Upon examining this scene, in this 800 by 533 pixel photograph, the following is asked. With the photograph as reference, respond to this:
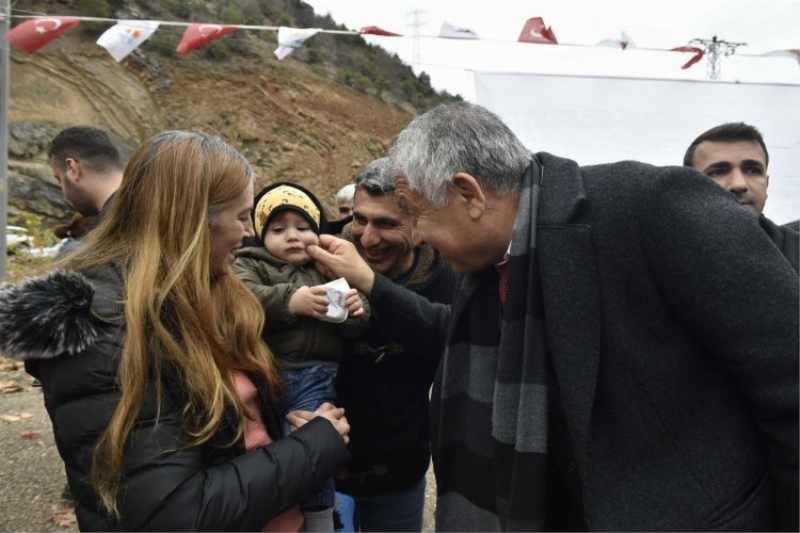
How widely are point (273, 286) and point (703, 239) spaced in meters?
1.41

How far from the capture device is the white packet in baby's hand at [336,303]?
1.86 meters

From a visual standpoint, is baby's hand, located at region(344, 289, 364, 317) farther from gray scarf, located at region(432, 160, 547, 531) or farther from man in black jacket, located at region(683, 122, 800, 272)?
man in black jacket, located at region(683, 122, 800, 272)

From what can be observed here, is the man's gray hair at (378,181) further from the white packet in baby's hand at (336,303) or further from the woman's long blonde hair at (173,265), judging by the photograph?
the woman's long blonde hair at (173,265)

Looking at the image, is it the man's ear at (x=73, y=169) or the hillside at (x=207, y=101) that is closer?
the man's ear at (x=73, y=169)

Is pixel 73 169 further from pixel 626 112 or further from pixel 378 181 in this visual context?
pixel 626 112

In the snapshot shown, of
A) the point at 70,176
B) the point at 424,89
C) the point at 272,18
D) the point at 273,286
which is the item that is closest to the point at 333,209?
the point at 272,18

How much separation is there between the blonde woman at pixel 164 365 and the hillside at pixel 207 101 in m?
13.1

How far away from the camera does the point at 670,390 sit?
1.21 metres

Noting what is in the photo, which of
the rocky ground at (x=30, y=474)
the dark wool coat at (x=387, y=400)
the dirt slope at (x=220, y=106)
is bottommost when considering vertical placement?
the rocky ground at (x=30, y=474)

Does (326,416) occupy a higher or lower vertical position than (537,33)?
lower

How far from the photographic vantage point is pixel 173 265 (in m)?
1.45

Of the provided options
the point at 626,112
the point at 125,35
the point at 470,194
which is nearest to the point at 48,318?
the point at 470,194

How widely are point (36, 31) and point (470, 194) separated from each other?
6.80 meters

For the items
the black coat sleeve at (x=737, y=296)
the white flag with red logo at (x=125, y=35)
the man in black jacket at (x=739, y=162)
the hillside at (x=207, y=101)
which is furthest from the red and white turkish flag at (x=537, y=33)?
the hillside at (x=207, y=101)
